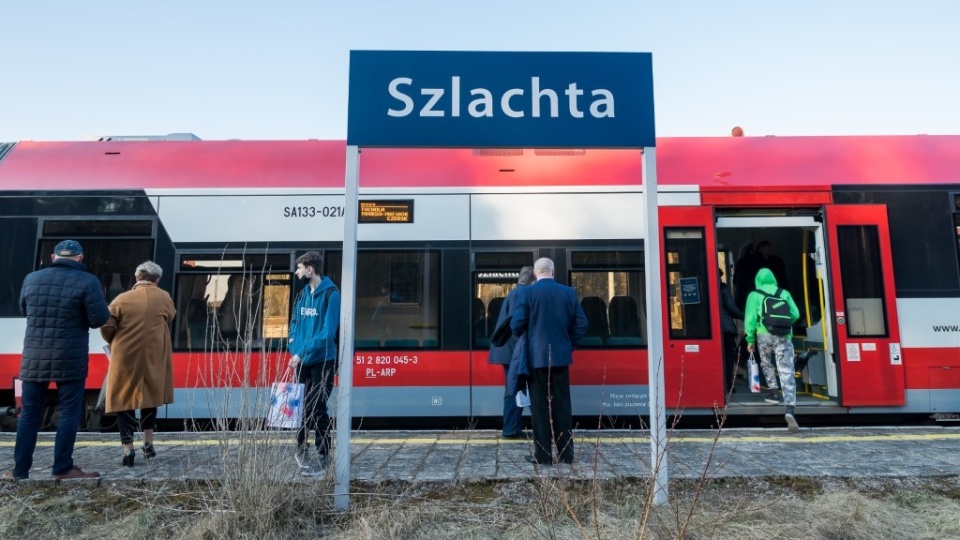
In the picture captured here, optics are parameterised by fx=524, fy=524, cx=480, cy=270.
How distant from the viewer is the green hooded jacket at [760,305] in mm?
6078

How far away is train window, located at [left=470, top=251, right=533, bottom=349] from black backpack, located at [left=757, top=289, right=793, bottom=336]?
2.83 m

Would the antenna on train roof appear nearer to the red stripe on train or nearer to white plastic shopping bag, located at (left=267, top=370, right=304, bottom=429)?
the red stripe on train

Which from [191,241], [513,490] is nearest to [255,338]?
[191,241]

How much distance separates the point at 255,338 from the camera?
19.9ft

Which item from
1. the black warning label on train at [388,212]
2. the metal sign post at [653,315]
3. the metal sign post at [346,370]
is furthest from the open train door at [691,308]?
the metal sign post at [346,370]

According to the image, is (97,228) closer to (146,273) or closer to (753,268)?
(146,273)

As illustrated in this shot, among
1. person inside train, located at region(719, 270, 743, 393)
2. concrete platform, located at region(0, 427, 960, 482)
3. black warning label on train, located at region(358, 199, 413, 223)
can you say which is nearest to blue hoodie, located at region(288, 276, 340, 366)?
concrete platform, located at region(0, 427, 960, 482)

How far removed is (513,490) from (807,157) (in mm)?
5363

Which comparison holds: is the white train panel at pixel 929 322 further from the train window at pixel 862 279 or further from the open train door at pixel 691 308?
the open train door at pixel 691 308

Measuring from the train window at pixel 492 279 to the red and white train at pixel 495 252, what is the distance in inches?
0.6

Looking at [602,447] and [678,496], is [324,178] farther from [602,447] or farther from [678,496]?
[678,496]

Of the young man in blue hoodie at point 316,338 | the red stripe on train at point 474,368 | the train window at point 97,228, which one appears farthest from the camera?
the train window at point 97,228

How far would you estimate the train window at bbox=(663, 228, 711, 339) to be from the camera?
585 cm

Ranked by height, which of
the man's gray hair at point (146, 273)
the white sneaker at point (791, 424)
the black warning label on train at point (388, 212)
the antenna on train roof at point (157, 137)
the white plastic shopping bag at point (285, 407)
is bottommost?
the white sneaker at point (791, 424)
